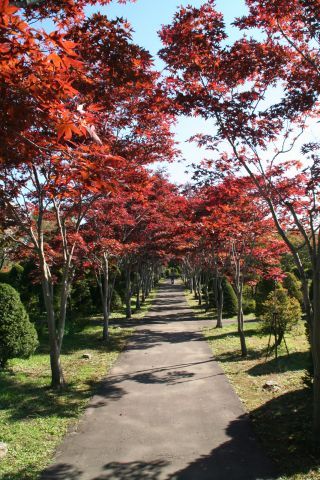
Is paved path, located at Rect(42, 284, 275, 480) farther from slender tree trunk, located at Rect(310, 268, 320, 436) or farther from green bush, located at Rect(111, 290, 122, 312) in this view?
green bush, located at Rect(111, 290, 122, 312)

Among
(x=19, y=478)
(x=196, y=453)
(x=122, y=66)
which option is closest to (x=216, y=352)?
(x=196, y=453)

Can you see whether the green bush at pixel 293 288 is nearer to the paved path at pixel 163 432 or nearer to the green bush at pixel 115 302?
the green bush at pixel 115 302

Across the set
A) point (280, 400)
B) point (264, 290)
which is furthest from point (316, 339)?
point (264, 290)

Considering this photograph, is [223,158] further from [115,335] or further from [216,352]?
[115,335]

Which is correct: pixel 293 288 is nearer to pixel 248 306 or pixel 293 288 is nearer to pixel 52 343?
pixel 248 306

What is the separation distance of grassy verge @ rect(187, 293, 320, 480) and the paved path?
0.85 feet

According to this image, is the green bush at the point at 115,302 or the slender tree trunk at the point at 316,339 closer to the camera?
the slender tree trunk at the point at 316,339

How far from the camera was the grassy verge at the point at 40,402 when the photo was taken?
5172mm

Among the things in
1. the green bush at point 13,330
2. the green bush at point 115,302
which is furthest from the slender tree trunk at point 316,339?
the green bush at point 115,302

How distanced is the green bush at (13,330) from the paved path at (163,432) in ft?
8.52

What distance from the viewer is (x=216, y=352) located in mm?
11922

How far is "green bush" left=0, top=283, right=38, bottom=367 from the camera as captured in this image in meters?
9.90

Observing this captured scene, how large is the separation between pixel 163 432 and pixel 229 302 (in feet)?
51.1

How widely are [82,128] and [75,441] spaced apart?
185 inches
